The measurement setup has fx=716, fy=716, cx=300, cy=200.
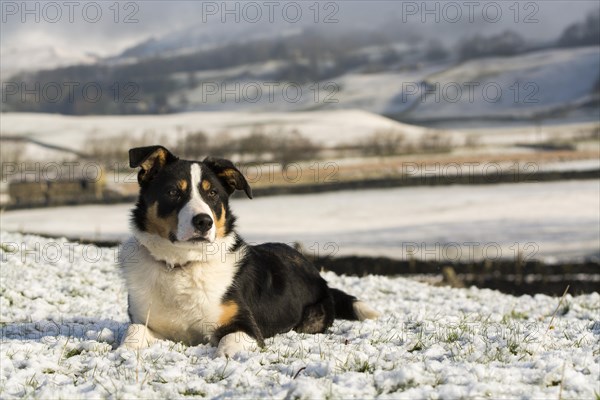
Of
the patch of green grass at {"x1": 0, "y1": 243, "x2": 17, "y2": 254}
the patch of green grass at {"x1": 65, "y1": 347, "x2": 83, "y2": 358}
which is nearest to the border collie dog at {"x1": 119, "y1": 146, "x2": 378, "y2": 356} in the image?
the patch of green grass at {"x1": 65, "y1": 347, "x2": 83, "y2": 358}

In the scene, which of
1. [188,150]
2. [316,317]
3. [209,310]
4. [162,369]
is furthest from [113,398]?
[188,150]

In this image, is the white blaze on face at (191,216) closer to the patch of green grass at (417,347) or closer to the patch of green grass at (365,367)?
the patch of green grass at (365,367)

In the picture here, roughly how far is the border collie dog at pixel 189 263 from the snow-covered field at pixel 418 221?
17.8m

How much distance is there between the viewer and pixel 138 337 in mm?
8359

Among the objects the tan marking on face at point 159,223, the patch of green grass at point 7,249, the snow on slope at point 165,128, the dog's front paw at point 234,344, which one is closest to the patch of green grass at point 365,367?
the dog's front paw at point 234,344

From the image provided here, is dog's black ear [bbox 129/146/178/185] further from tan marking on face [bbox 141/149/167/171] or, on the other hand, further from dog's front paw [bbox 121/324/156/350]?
dog's front paw [bbox 121/324/156/350]

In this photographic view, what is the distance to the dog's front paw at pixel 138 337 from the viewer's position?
8.25 m

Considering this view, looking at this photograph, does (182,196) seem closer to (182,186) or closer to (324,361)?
(182,186)

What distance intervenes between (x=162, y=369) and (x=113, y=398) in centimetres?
98

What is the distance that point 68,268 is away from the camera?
1622cm

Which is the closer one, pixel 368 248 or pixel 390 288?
pixel 390 288

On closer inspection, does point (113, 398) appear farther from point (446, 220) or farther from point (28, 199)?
point (28, 199)

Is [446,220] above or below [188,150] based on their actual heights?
below

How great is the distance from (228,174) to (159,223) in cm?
115
